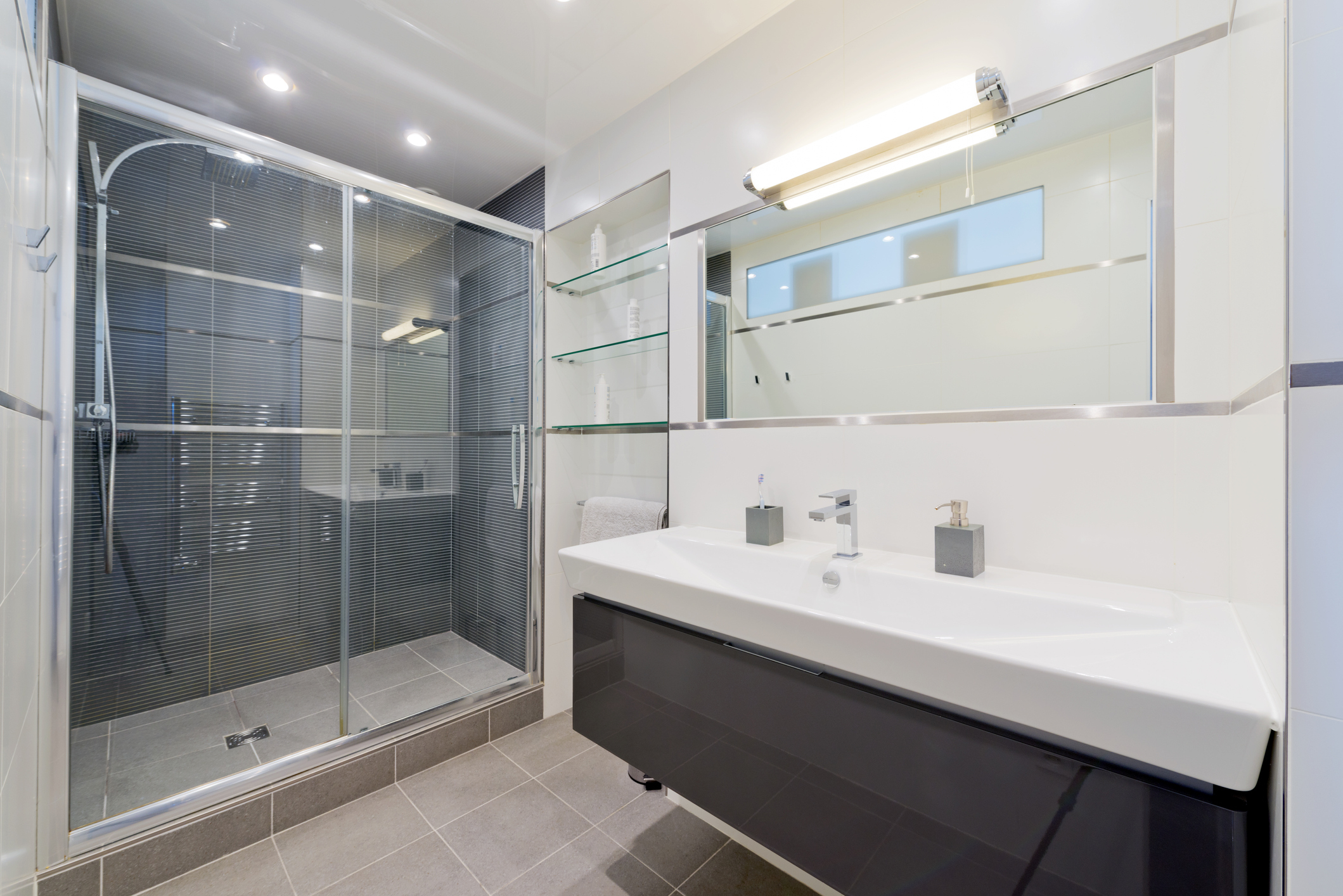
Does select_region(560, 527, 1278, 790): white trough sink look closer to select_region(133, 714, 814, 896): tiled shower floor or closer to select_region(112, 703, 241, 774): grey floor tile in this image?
select_region(133, 714, 814, 896): tiled shower floor

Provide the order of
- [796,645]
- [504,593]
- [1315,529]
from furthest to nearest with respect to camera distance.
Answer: [504,593], [796,645], [1315,529]

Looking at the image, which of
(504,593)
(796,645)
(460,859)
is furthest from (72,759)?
(796,645)

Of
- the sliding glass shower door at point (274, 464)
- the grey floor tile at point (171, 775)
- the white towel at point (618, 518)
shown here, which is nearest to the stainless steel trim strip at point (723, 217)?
the sliding glass shower door at point (274, 464)

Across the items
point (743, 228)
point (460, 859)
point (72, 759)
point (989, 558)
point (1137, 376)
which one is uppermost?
point (743, 228)

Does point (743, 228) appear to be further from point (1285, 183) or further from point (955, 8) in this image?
point (1285, 183)

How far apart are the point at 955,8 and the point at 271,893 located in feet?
8.46

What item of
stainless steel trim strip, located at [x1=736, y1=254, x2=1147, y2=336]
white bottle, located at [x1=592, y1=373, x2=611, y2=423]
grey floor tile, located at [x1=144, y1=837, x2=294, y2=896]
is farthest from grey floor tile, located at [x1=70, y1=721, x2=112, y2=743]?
stainless steel trim strip, located at [x1=736, y1=254, x2=1147, y2=336]

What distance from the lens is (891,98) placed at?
49.3 inches

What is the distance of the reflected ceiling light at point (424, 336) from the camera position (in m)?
1.97

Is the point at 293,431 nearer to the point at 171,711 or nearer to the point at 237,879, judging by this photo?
the point at 171,711

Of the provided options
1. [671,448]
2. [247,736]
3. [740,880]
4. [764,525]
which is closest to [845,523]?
[764,525]

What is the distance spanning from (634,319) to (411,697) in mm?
1585

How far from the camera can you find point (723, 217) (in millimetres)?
1588

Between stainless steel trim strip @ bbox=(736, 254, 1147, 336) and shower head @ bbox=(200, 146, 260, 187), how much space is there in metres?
1.53
